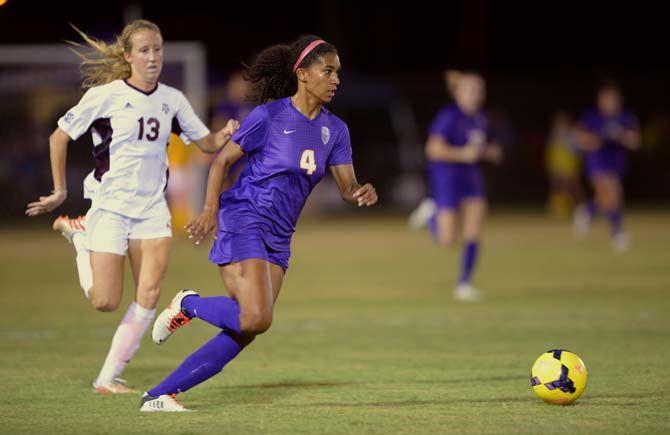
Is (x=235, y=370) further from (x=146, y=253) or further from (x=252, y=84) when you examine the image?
(x=252, y=84)

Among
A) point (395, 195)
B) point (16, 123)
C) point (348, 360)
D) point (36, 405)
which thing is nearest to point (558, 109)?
point (395, 195)

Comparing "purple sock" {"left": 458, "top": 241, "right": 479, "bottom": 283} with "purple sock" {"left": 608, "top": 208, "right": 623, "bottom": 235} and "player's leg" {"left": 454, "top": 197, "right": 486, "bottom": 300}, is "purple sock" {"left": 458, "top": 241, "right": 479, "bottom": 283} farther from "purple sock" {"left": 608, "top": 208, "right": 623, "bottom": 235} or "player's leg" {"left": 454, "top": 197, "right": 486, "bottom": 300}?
"purple sock" {"left": 608, "top": 208, "right": 623, "bottom": 235}

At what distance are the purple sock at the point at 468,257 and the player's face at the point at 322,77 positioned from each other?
6234mm

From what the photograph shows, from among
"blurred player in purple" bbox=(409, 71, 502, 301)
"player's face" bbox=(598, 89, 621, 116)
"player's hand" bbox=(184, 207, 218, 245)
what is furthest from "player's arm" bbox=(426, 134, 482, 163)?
"player's face" bbox=(598, 89, 621, 116)

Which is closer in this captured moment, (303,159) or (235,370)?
(303,159)

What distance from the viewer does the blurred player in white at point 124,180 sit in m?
7.51

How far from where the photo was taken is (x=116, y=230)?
7527mm

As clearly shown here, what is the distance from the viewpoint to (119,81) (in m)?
7.61

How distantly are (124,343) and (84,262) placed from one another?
0.62 metres

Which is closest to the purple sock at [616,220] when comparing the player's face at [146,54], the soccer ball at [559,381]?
the soccer ball at [559,381]

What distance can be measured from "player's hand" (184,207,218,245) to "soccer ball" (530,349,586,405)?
7.02 feet

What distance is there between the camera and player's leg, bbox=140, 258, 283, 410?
657cm

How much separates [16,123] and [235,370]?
16.3 m

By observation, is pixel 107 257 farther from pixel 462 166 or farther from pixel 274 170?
pixel 462 166
